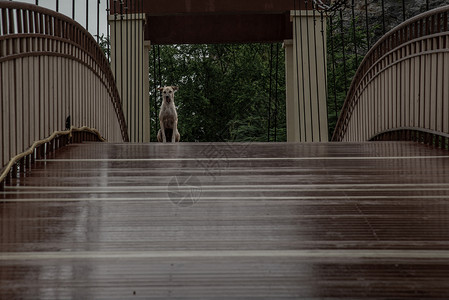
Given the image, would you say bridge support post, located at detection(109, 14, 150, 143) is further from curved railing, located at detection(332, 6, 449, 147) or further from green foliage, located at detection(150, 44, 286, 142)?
green foliage, located at detection(150, 44, 286, 142)

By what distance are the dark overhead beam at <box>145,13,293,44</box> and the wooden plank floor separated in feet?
28.5

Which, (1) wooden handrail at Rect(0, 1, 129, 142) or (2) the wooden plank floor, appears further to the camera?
(1) wooden handrail at Rect(0, 1, 129, 142)

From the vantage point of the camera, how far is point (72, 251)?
234 cm

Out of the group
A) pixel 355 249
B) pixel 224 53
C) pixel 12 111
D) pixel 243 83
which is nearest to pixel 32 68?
pixel 12 111

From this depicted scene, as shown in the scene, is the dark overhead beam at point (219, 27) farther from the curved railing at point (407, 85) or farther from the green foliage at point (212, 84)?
the green foliage at point (212, 84)

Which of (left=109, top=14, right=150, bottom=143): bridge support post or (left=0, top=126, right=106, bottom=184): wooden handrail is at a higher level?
(left=109, top=14, right=150, bottom=143): bridge support post

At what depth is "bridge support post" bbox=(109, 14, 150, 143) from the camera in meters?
11.3

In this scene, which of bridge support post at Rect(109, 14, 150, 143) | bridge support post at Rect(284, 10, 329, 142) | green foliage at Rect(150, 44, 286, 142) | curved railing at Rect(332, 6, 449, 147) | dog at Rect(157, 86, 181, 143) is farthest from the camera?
green foliage at Rect(150, 44, 286, 142)

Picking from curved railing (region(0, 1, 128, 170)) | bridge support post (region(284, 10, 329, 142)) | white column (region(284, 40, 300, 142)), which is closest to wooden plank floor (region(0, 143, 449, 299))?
curved railing (region(0, 1, 128, 170))

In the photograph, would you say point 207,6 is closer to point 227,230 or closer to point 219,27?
point 219,27

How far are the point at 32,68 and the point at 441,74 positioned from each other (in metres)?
3.40

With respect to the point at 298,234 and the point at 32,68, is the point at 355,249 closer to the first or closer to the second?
the point at 298,234

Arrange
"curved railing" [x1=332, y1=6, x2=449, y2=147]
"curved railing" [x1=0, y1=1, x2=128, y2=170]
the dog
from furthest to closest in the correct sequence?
the dog, "curved railing" [x1=332, y1=6, x2=449, y2=147], "curved railing" [x1=0, y1=1, x2=128, y2=170]

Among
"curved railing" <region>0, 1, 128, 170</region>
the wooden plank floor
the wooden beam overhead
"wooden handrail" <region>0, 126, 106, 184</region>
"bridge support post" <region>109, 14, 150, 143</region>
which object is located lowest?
the wooden plank floor
